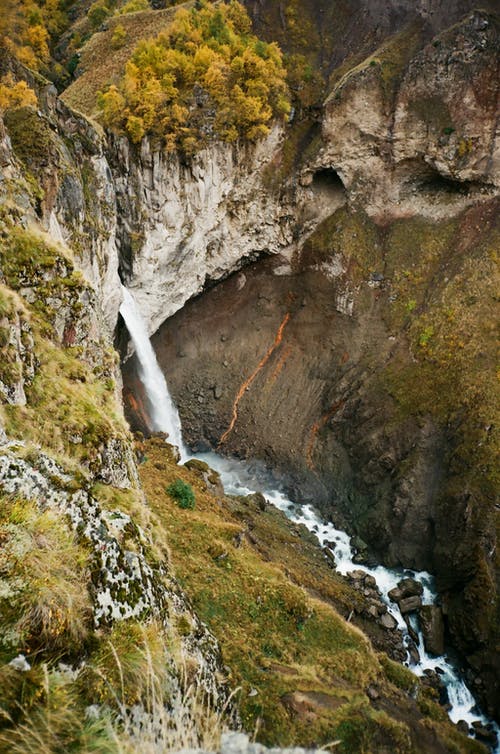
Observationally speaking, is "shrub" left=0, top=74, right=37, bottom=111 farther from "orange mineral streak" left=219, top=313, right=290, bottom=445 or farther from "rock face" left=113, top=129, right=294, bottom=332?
"orange mineral streak" left=219, top=313, right=290, bottom=445

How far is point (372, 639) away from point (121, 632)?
1623cm

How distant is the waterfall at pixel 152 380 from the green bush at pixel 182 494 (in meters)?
12.2

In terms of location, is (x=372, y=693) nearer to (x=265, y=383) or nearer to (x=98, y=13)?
(x=265, y=383)

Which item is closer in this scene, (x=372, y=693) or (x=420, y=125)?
(x=372, y=693)

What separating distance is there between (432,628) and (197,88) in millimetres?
31515

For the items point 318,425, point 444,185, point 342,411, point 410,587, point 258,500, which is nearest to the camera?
point 410,587

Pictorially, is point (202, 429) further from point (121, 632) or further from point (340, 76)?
point (340, 76)

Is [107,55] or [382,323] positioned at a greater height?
[107,55]

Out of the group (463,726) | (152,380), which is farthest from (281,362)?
(463,726)

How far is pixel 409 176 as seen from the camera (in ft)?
106

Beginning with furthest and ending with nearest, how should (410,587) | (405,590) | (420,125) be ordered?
1. (420,125)
2. (410,587)
3. (405,590)

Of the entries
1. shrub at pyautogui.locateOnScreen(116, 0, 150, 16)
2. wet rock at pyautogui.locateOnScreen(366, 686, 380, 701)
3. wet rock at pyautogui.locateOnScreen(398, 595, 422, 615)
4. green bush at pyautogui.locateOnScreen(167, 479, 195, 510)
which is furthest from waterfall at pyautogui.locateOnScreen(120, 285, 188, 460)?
shrub at pyautogui.locateOnScreen(116, 0, 150, 16)

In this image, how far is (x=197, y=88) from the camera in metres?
27.0

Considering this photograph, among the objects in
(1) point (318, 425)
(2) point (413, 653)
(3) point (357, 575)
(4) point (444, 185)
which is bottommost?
(2) point (413, 653)
